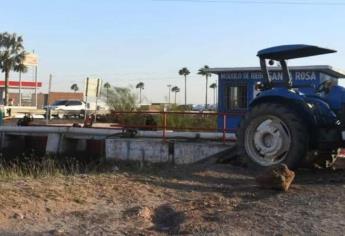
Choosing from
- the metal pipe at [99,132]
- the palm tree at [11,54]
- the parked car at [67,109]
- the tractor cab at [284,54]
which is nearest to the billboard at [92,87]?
the metal pipe at [99,132]

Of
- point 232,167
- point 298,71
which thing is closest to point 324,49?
point 232,167

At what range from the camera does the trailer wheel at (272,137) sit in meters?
11.1

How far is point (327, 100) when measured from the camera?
11586 millimetres

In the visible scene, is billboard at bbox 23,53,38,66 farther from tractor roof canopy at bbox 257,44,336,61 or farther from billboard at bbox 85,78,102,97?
tractor roof canopy at bbox 257,44,336,61

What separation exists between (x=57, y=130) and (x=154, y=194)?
39.3 ft

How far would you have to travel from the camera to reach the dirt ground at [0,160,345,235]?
796cm

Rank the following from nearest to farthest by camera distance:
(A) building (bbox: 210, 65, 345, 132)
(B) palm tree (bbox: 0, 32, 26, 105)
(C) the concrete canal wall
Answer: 1. (C) the concrete canal wall
2. (A) building (bbox: 210, 65, 345, 132)
3. (B) palm tree (bbox: 0, 32, 26, 105)

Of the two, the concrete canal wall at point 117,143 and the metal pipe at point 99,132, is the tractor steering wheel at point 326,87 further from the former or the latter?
the metal pipe at point 99,132

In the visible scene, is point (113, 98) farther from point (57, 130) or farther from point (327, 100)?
point (327, 100)

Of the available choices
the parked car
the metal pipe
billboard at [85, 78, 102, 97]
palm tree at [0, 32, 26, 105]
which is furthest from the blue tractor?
palm tree at [0, 32, 26, 105]

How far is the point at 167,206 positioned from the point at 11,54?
6188cm

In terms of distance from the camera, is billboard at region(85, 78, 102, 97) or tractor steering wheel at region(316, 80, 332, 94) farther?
billboard at region(85, 78, 102, 97)

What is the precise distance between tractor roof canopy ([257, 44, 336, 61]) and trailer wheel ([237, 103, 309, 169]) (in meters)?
1.02

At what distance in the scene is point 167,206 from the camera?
9.18 m
